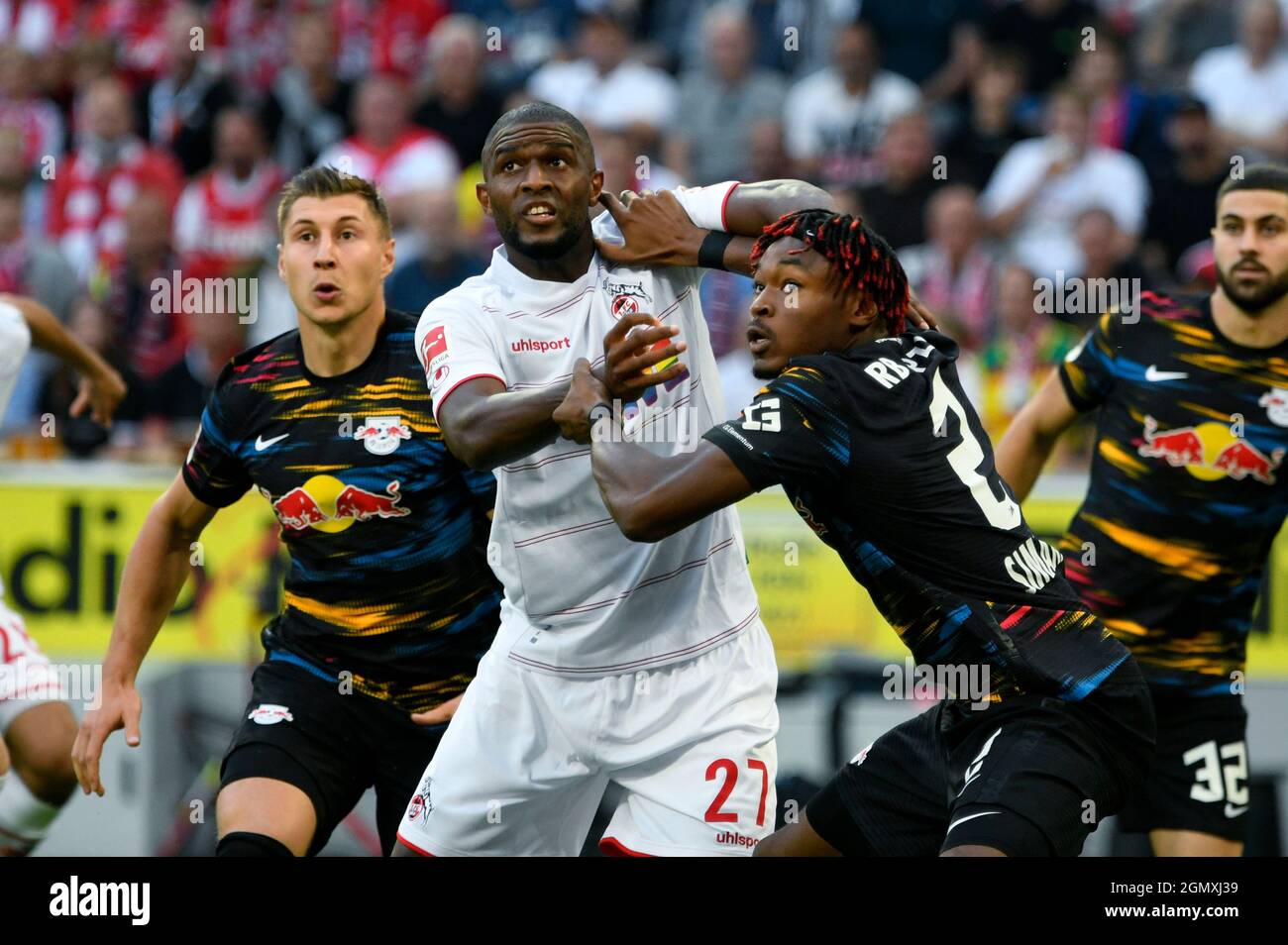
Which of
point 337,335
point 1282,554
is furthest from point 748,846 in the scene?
point 1282,554

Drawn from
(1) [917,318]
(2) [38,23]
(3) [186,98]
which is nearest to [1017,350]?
(1) [917,318]

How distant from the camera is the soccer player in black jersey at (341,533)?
5.55 m

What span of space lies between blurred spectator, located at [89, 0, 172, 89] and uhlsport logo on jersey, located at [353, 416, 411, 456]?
844 centimetres

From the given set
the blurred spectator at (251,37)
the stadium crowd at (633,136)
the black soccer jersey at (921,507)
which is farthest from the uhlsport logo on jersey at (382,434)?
the blurred spectator at (251,37)

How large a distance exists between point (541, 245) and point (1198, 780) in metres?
3.02

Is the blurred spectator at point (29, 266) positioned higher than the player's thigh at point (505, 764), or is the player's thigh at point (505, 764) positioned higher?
the blurred spectator at point (29, 266)

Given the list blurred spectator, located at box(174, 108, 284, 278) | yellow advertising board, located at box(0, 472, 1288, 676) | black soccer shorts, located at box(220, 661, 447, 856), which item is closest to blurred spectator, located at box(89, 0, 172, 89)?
blurred spectator, located at box(174, 108, 284, 278)

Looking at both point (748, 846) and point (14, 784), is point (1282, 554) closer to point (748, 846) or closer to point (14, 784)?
point (748, 846)

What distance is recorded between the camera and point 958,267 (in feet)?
34.1

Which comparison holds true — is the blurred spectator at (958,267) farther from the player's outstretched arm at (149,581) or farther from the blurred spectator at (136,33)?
the blurred spectator at (136,33)

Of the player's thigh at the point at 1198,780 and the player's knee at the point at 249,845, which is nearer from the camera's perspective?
the player's knee at the point at 249,845

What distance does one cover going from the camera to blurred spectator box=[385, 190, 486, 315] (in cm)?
1057

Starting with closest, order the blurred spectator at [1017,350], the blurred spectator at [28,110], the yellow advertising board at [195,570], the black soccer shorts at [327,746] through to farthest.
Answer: the black soccer shorts at [327,746] < the yellow advertising board at [195,570] < the blurred spectator at [1017,350] < the blurred spectator at [28,110]

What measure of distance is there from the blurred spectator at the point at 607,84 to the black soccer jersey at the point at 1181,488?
5935mm
